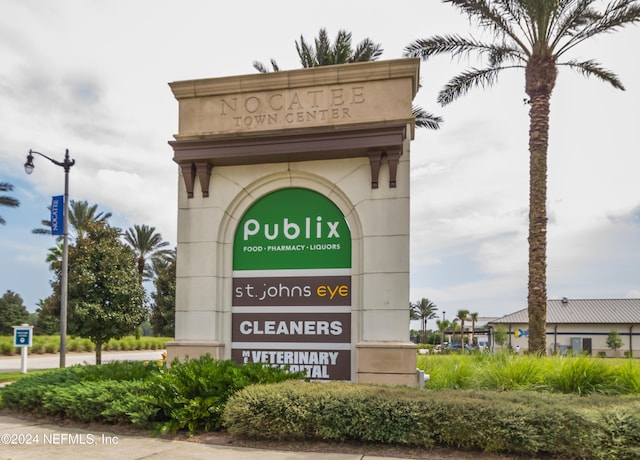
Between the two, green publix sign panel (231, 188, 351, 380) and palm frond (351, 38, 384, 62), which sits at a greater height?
palm frond (351, 38, 384, 62)

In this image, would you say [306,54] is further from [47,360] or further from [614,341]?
[614,341]

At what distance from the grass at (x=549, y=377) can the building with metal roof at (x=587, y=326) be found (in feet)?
149

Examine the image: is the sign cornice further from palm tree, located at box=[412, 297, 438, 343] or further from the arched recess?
palm tree, located at box=[412, 297, 438, 343]

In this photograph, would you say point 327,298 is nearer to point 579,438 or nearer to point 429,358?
point 429,358

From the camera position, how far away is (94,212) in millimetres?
47906

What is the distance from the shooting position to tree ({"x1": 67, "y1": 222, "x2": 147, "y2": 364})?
82.9 ft

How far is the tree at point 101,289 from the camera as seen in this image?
2528 cm

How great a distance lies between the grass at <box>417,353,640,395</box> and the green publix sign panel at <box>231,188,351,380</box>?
2.17m

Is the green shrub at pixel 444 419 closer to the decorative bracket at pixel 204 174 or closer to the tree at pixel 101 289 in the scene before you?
the decorative bracket at pixel 204 174

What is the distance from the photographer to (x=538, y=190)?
18859 millimetres

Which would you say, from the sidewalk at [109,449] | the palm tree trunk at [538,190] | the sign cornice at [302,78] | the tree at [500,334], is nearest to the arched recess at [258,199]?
the sign cornice at [302,78]

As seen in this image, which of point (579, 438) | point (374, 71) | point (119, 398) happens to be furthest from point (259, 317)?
point (579, 438)

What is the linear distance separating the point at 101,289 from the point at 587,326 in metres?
48.5

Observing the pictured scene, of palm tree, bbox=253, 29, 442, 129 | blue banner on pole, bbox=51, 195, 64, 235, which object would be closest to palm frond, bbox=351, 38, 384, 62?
palm tree, bbox=253, 29, 442, 129
